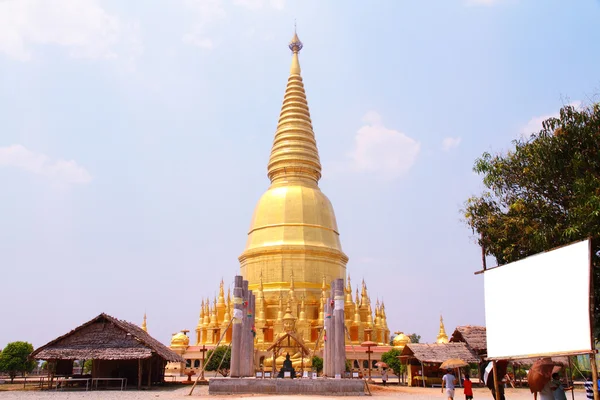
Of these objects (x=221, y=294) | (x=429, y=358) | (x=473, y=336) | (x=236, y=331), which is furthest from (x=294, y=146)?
(x=236, y=331)

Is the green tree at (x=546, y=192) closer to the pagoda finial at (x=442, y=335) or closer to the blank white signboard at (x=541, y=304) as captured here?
the blank white signboard at (x=541, y=304)

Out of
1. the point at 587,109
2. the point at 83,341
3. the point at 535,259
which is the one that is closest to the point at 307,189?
the point at 83,341

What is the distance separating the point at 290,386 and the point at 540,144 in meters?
12.1

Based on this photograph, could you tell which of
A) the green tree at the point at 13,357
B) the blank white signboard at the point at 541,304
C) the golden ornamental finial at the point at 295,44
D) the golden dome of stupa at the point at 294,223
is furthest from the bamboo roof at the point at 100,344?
the golden ornamental finial at the point at 295,44

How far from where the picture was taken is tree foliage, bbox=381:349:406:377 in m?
35.2

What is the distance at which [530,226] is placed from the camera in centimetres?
1798

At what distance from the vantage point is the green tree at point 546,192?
1585 cm

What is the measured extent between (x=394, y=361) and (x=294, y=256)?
12408 millimetres

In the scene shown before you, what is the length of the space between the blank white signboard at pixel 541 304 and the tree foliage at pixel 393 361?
22510 mm

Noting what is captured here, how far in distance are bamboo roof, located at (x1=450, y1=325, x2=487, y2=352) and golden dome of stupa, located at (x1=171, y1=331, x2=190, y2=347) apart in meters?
20.8

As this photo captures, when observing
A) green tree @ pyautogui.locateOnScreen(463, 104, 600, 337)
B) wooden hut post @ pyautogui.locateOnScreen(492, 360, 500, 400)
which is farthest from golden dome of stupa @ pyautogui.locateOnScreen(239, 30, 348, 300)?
wooden hut post @ pyautogui.locateOnScreen(492, 360, 500, 400)

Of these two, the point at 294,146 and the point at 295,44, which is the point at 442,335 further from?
the point at 295,44

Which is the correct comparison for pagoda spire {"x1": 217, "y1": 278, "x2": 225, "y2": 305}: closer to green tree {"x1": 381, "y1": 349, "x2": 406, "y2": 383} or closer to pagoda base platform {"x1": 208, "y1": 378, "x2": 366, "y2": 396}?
green tree {"x1": 381, "y1": 349, "x2": 406, "y2": 383}

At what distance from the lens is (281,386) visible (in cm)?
2147
